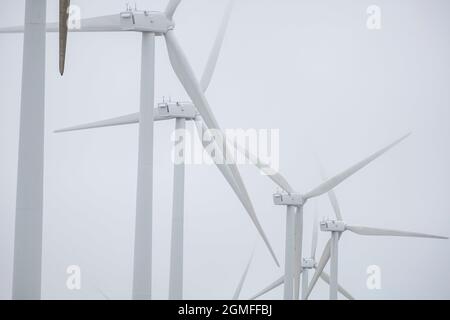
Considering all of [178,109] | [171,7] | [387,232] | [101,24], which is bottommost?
[387,232]

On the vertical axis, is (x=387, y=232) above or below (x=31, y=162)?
below

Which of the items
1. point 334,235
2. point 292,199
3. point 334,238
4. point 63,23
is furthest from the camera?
point 334,235

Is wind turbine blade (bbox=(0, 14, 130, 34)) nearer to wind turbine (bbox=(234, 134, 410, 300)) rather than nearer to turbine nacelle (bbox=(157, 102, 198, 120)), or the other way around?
turbine nacelle (bbox=(157, 102, 198, 120))

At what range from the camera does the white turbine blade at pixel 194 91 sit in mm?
29812

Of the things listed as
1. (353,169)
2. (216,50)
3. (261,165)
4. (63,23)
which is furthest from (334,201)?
(63,23)

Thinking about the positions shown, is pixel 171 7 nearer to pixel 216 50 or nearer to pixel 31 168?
pixel 216 50

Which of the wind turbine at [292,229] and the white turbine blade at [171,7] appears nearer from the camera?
the white turbine blade at [171,7]

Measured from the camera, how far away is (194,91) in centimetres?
3023

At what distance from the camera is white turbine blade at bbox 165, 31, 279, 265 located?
29.8 meters

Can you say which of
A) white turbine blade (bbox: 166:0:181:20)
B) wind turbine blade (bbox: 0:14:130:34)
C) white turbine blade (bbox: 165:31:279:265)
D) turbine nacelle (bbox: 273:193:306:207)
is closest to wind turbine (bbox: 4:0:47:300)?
white turbine blade (bbox: 165:31:279:265)

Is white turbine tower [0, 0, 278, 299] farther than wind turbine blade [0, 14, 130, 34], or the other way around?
wind turbine blade [0, 14, 130, 34]

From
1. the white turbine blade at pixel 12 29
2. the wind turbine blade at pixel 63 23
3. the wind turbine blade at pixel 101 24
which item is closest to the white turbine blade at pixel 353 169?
the wind turbine blade at pixel 101 24

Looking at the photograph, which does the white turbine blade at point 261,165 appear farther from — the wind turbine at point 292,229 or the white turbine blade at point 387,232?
the white turbine blade at point 387,232
